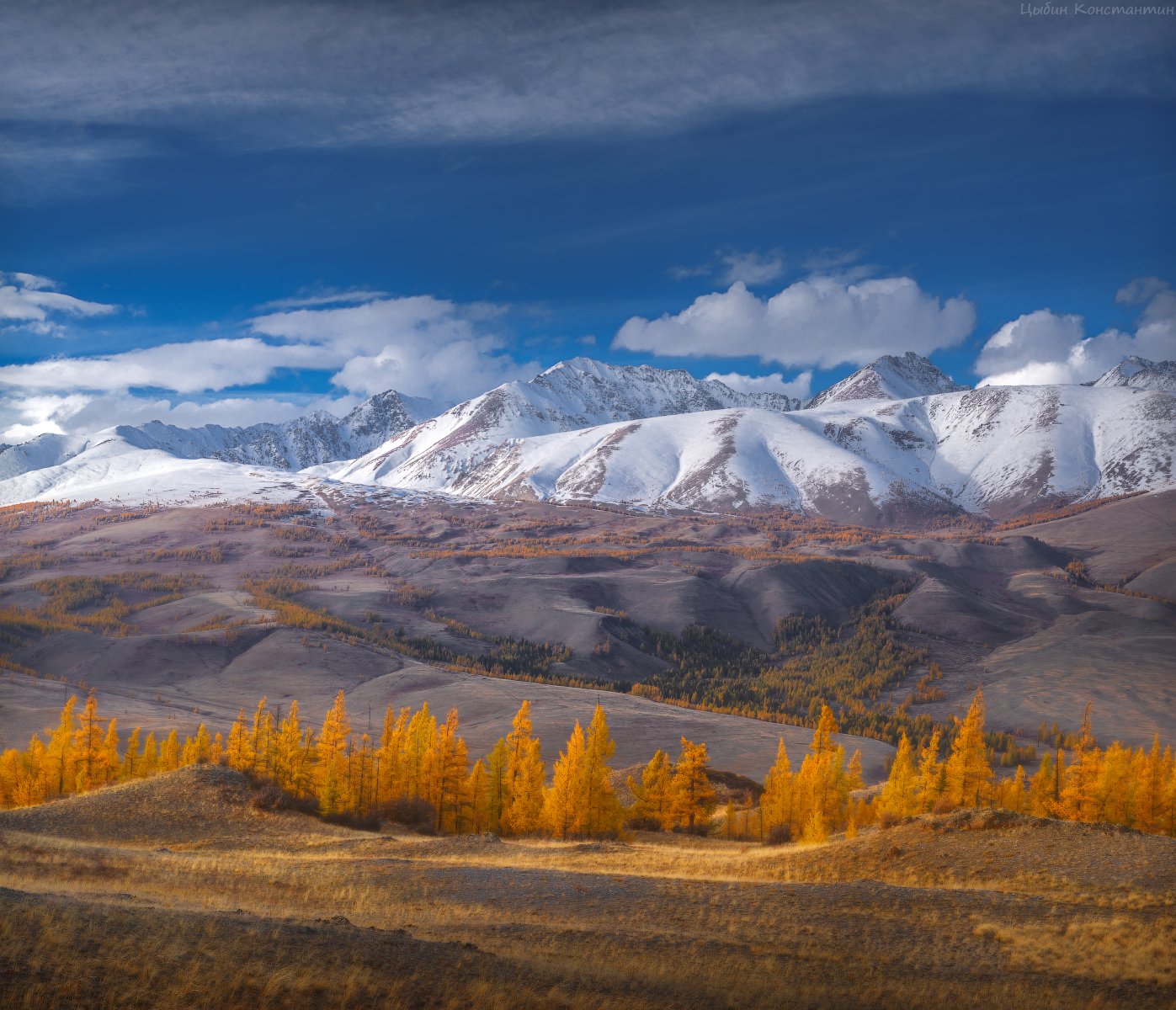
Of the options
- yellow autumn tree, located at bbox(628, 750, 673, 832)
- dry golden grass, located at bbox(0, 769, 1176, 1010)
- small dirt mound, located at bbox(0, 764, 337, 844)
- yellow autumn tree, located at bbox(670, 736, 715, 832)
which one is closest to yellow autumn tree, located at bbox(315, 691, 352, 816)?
small dirt mound, located at bbox(0, 764, 337, 844)

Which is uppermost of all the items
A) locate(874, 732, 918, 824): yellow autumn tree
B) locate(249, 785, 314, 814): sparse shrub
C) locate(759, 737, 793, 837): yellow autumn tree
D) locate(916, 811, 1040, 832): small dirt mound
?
locate(916, 811, 1040, 832): small dirt mound

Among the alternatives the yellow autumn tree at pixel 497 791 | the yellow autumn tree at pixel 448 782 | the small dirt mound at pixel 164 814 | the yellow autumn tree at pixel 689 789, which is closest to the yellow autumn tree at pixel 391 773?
the yellow autumn tree at pixel 448 782

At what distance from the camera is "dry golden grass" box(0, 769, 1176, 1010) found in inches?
719

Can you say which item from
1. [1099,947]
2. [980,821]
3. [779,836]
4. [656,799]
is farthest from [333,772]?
[1099,947]

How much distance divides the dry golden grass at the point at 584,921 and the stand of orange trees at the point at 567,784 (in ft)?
57.8

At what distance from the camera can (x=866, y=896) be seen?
31.8 m

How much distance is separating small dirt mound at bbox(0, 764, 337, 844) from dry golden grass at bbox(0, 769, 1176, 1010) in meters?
0.45

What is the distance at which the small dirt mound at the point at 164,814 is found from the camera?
48.4 meters

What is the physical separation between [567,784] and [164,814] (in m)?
28.8

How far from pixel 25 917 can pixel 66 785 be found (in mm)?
70339

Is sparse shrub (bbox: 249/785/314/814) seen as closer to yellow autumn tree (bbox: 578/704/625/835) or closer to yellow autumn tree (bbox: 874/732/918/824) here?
yellow autumn tree (bbox: 578/704/625/835)

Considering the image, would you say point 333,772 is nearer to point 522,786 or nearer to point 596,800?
point 522,786

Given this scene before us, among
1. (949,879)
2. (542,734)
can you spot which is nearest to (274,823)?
(949,879)

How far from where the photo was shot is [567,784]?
216 feet
